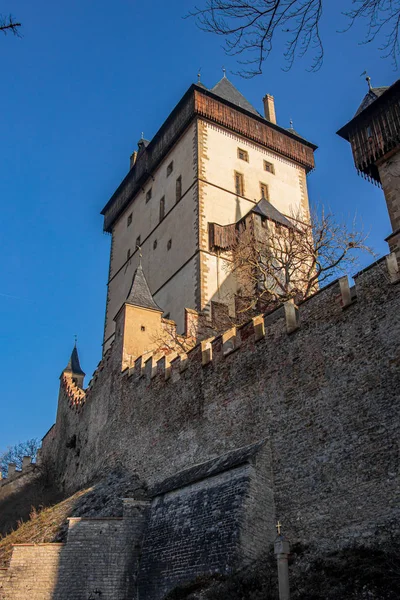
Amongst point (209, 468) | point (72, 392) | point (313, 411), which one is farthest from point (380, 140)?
point (72, 392)

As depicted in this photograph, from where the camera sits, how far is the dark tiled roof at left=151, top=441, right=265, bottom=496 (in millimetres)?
12094

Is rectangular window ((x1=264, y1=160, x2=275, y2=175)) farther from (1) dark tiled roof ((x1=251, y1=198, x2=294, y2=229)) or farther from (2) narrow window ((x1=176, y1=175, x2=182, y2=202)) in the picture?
(2) narrow window ((x1=176, y1=175, x2=182, y2=202))

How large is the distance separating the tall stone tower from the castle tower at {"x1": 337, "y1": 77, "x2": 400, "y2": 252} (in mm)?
11459

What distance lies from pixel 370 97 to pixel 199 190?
13603 millimetres

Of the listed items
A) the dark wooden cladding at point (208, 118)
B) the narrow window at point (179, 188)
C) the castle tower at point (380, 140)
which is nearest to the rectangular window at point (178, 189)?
the narrow window at point (179, 188)

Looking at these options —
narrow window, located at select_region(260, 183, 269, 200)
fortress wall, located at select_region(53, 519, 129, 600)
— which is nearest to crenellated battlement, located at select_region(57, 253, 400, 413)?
fortress wall, located at select_region(53, 519, 129, 600)

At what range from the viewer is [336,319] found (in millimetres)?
11516

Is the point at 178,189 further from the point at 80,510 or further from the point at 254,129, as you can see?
the point at 80,510

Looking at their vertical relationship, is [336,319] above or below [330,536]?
above

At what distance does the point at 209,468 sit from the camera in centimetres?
1311

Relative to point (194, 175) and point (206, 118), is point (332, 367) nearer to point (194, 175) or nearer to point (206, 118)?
point (194, 175)

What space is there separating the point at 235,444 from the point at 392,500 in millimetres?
4485

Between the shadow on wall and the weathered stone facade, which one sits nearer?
the shadow on wall

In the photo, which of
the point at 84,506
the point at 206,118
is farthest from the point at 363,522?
the point at 206,118
